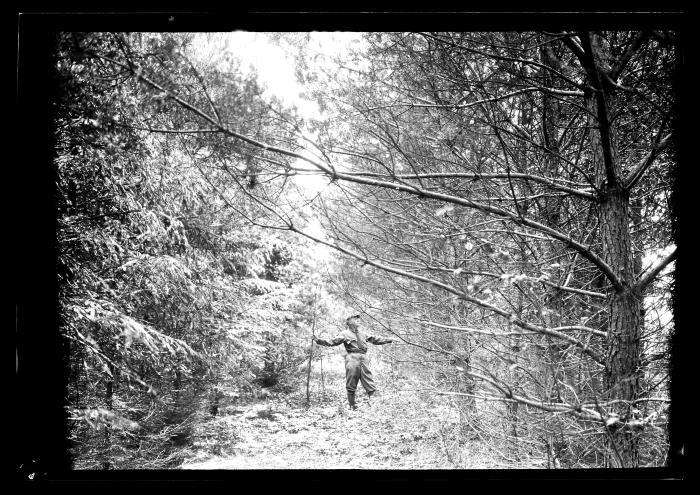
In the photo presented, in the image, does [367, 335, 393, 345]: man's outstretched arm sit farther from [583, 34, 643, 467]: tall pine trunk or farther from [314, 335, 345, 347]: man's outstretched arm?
[583, 34, 643, 467]: tall pine trunk

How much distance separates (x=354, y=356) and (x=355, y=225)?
2.47 ft

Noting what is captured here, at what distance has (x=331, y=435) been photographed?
5.63 feet

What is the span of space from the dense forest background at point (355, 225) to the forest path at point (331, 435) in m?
0.09

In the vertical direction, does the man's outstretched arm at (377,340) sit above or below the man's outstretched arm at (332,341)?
above

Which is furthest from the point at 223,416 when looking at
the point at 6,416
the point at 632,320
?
the point at 632,320

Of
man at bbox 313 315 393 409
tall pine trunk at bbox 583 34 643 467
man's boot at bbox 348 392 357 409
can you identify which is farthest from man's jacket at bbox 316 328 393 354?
tall pine trunk at bbox 583 34 643 467

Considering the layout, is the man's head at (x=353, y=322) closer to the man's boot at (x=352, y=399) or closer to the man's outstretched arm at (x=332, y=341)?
the man's outstretched arm at (x=332, y=341)

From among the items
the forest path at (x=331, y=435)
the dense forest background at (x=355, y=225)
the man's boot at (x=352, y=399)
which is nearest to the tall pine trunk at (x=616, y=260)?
the dense forest background at (x=355, y=225)

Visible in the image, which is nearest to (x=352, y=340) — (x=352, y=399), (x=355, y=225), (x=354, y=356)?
(x=354, y=356)

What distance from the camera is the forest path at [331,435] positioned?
1.57 meters

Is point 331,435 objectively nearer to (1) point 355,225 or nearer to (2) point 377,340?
(2) point 377,340
